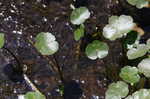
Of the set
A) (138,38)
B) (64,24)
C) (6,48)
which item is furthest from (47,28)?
(138,38)

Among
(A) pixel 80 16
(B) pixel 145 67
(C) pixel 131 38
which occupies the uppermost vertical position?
(A) pixel 80 16

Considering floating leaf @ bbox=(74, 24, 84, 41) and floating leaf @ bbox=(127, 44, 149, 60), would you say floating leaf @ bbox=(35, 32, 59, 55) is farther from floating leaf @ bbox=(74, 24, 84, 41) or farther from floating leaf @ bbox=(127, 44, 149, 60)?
floating leaf @ bbox=(127, 44, 149, 60)

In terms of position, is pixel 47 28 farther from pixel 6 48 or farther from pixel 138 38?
pixel 138 38

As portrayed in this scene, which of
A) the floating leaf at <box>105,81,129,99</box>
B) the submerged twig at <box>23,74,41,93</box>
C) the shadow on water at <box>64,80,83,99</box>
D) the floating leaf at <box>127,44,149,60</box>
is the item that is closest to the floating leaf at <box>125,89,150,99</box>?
the floating leaf at <box>105,81,129,99</box>

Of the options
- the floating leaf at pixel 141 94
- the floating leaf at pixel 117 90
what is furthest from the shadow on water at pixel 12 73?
the floating leaf at pixel 141 94

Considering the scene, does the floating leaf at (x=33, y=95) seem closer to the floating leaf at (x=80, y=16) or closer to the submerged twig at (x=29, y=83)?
the submerged twig at (x=29, y=83)

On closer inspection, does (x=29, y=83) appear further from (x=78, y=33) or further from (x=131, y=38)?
(x=131, y=38)

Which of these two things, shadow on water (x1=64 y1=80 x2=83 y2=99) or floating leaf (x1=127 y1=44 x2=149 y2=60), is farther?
shadow on water (x1=64 y1=80 x2=83 y2=99)

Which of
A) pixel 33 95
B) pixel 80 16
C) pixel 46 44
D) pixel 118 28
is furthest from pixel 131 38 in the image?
pixel 33 95
